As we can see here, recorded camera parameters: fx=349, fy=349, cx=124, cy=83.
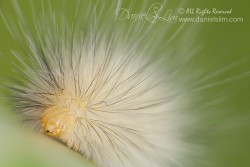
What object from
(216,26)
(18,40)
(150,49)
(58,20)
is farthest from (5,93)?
(216,26)

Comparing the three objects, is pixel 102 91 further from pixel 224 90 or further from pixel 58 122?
pixel 224 90

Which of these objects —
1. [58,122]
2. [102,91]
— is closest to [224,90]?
[102,91]

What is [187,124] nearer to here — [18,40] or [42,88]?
[42,88]

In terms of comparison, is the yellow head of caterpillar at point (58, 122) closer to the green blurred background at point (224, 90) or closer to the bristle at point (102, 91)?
the bristle at point (102, 91)

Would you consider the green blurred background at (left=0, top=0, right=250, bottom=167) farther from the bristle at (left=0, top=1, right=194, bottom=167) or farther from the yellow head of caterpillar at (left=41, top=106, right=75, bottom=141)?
the yellow head of caterpillar at (left=41, top=106, right=75, bottom=141)

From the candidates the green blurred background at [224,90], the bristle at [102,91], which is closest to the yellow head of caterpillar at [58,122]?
the bristle at [102,91]

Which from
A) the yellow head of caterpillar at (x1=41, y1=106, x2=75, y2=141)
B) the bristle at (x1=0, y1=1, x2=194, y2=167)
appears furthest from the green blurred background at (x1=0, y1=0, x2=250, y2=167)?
the yellow head of caterpillar at (x1=41, y1=106, x2=75, y2=141)

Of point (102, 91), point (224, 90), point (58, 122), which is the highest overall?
point (224, 90)

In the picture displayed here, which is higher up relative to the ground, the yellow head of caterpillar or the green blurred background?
the green blurred background

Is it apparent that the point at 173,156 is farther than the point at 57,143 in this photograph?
No

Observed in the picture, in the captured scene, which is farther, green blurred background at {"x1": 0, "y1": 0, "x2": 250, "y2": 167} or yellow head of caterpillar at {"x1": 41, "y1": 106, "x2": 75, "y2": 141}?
yellow head of caterpillar at {"x1": 41, "y1": 106, "x2": 75, "y2": 141}

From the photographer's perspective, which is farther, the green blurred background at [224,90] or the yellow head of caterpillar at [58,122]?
the yellow head of caterpillar at [58,122]
